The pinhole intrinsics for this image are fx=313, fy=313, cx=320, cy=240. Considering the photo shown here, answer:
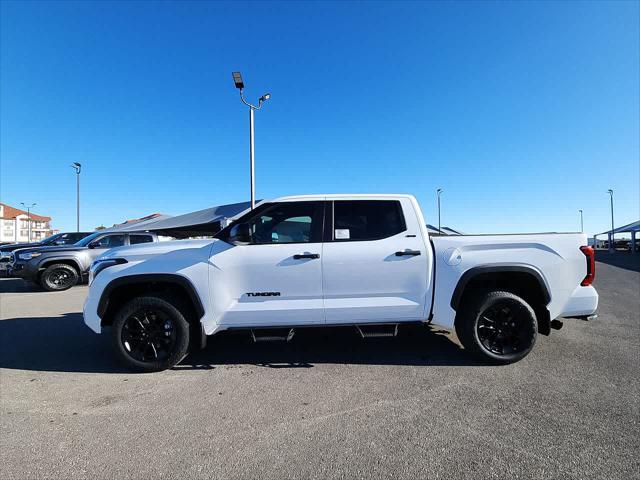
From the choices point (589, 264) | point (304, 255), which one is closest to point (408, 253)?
point (304, 255)

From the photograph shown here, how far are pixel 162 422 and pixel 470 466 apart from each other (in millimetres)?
2268

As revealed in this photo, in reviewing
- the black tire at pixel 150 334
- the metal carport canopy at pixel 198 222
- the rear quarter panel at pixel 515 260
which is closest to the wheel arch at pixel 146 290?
the black tire at pixel 150 334

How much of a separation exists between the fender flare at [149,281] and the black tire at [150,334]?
0.18 meters

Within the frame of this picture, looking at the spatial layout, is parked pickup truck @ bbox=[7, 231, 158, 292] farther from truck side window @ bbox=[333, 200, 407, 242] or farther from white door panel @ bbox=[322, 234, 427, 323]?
white door panel @ bbox=[322, 234, 427, 323]

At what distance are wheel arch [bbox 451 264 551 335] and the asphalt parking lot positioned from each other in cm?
60

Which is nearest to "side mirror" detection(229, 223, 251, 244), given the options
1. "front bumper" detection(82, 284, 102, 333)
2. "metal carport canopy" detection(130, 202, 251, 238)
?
"front bumper" detection(82, 284, 102, 333)

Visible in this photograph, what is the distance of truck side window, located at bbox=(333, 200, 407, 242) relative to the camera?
3.52m

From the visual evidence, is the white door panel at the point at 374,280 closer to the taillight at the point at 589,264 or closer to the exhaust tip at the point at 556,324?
the exhaust tip at the point at 556,324

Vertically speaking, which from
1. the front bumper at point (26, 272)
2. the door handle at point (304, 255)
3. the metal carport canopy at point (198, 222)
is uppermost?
the metal carport canopy at point (198, 222)

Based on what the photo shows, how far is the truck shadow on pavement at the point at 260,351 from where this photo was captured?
3.59m

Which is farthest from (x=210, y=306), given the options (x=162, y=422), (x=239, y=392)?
(x=162, y=422)

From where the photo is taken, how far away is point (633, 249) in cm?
3203

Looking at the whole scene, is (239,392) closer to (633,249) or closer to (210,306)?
(210,306)

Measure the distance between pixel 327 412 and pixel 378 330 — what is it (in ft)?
3.70
